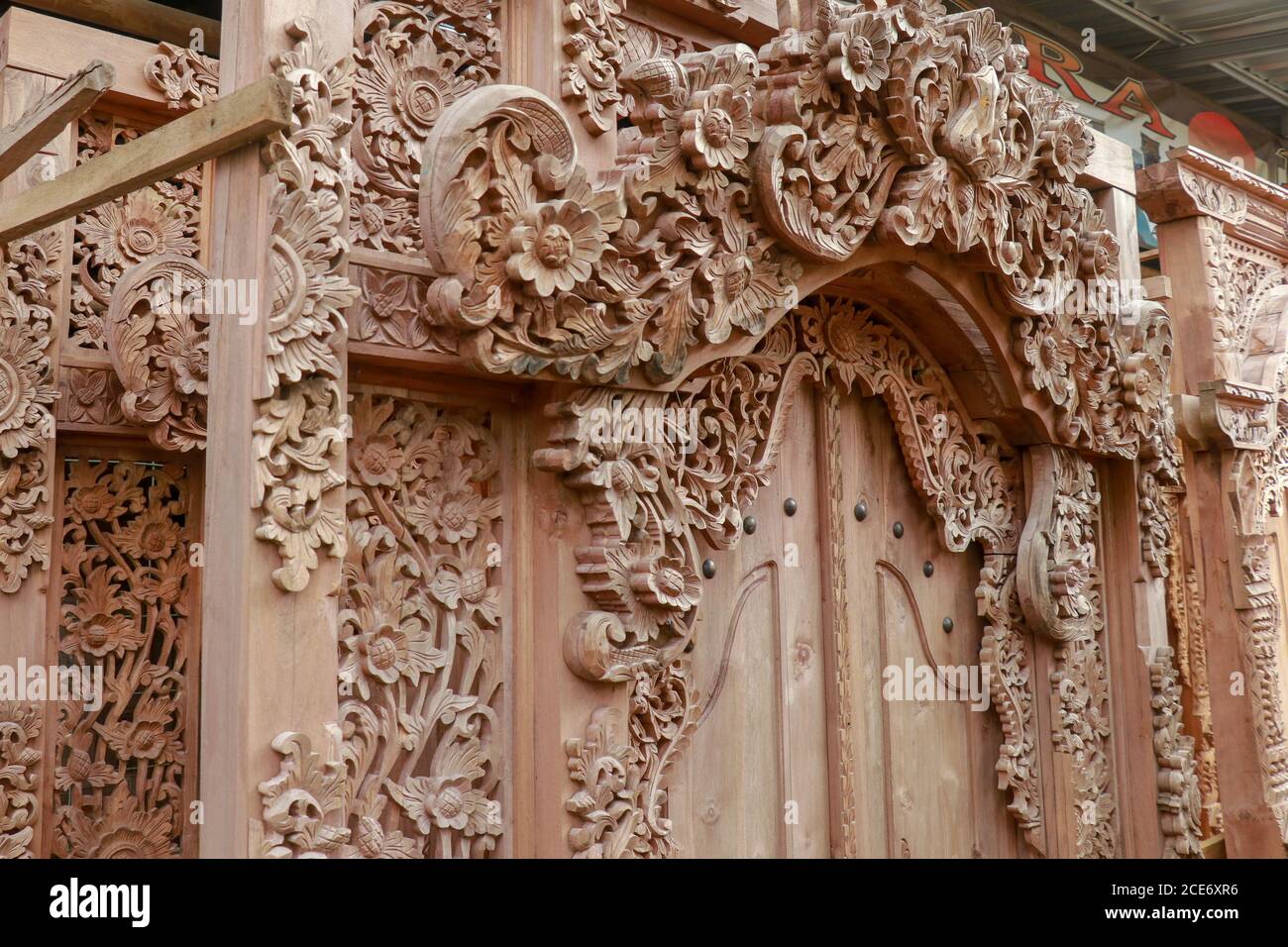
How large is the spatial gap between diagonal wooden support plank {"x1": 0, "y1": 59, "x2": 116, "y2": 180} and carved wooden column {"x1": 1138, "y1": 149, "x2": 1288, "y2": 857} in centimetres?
370

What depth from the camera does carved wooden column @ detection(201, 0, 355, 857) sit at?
6.48ft

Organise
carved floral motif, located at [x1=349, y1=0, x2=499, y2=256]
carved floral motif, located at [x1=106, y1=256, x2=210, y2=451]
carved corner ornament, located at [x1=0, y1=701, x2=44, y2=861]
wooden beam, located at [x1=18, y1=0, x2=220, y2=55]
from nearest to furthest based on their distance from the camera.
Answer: carved floral motif, located at [x1=349, y1=0, x2=499, y2=256] → carved corner ornament, located at [x1=0, y1=701, x2=44, y2=861] → carved floral motif, located at [x1=106, y1=256, x2=210, y2=451] → wooden beam, located at [x1=18, y1=0, x2=220, y2=55]

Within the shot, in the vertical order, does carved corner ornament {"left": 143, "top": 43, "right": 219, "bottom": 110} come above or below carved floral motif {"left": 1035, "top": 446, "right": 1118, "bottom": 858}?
Result: above

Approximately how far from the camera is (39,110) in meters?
2.62

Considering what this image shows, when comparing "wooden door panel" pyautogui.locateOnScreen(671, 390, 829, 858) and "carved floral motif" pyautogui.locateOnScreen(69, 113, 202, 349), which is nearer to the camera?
"wooden door panel" pyautogui.locateOnScreen(671, 390, 829, 858)

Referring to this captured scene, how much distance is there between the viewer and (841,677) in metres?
3.23

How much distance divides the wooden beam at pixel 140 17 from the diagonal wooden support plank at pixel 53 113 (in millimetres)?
1492

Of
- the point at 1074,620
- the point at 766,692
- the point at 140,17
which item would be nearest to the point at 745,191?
the point at 766,692

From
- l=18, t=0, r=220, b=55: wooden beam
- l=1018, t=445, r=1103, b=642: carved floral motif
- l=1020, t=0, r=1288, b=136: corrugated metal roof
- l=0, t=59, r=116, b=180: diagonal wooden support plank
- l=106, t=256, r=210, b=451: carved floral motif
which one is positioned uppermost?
l=1020, t=0, r=1288, b=136: corrugated metal roof

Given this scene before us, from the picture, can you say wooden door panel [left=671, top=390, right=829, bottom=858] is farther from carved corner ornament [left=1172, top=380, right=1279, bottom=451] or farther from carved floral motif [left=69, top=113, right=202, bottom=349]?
carved corner ornament [left=1172, top=380, right=1279, bottom=451]

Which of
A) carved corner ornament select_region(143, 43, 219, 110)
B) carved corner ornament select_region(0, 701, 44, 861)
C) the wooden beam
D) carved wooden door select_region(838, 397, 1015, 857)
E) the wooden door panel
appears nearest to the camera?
the wooden door panel

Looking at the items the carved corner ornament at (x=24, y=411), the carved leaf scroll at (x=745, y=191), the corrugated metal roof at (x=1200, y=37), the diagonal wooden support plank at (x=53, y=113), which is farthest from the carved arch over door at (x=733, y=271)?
the corrugated metal roof at (x=1200, y=37)

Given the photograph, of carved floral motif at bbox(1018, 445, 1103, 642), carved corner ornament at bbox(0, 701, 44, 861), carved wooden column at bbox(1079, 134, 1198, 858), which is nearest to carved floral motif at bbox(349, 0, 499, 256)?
carved corner ornament at bbox(0, 701, 44, 861)
